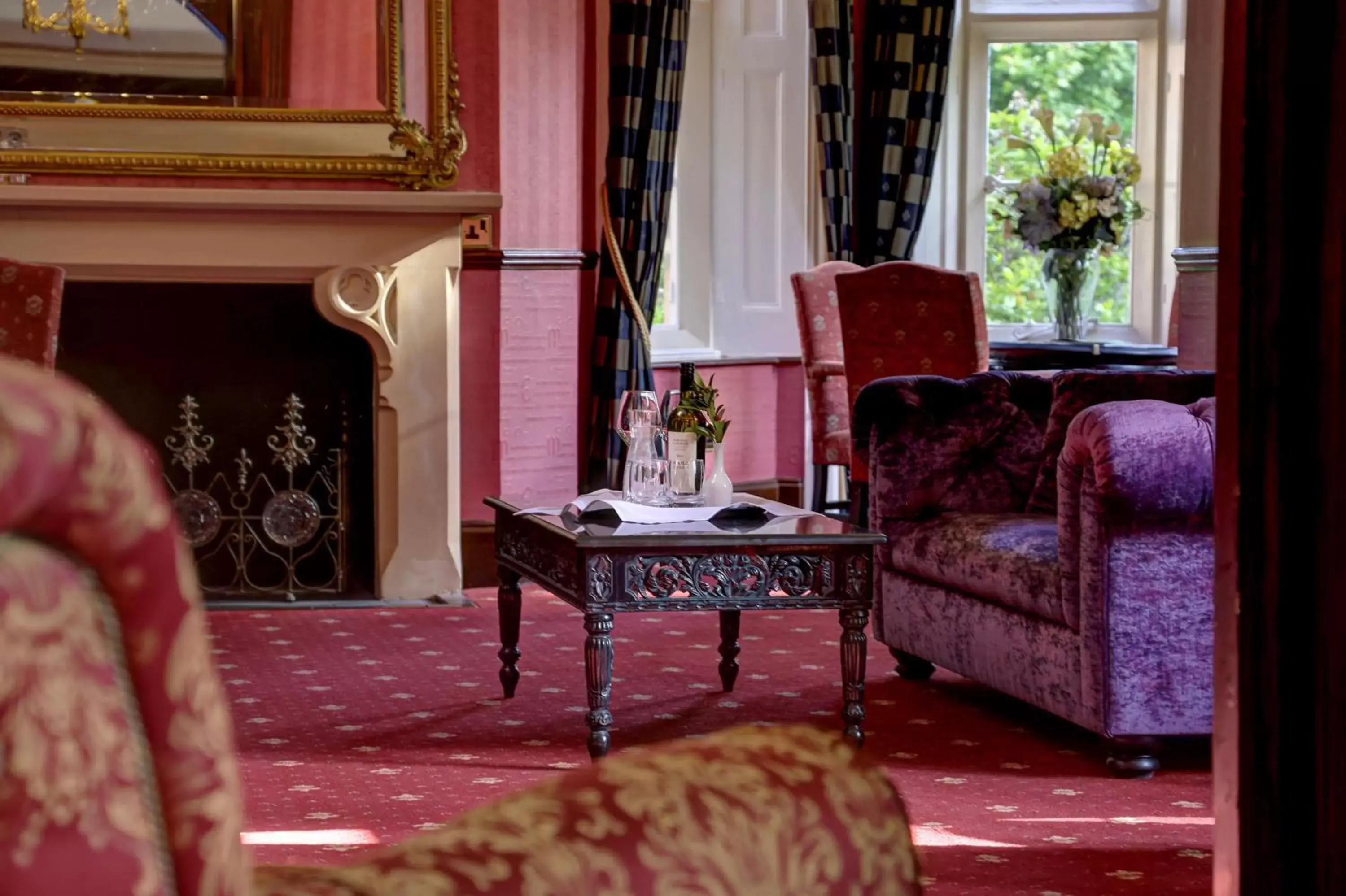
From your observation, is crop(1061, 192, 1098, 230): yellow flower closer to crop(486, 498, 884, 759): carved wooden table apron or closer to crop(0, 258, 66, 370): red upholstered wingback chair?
crop(486, 498, 884, 759): carved wooden table apron

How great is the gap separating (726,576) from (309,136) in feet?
9.10

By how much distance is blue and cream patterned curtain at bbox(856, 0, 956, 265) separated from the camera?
22.7ft

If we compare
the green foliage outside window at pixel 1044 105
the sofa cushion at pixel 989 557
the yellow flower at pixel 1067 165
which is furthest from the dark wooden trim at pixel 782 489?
the sofa cushion at pixel 989 557

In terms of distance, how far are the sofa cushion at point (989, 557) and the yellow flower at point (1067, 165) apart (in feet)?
9.57

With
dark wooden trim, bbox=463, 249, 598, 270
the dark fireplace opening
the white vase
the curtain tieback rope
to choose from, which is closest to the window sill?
the curtain tieback rope

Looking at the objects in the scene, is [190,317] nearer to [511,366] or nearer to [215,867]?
[511,366]

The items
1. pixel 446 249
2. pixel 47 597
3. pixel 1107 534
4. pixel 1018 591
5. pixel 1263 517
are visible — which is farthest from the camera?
pixel 446 249

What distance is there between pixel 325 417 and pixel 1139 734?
126 inches

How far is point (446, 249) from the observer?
5430 millimetres

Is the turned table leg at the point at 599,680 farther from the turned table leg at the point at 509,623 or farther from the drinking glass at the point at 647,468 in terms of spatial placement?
the turned table leg at the point at 509,623

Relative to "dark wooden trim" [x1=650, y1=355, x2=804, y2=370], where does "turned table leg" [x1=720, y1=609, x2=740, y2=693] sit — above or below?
below

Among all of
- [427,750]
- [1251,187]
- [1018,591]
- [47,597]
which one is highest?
[1251,187]

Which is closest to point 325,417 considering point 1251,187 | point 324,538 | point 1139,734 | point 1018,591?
point 324,538

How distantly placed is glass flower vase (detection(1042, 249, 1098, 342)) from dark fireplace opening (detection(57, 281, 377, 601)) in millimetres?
2871
